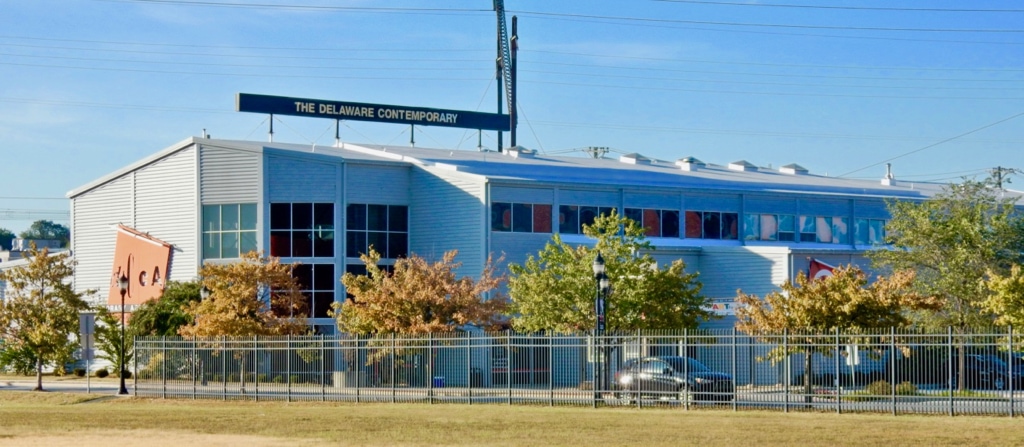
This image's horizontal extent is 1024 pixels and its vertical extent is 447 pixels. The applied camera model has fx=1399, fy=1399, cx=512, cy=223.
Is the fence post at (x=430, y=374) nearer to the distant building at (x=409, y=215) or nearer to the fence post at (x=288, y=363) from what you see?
the fence post at (x=288, y=363)

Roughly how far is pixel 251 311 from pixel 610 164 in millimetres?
34009

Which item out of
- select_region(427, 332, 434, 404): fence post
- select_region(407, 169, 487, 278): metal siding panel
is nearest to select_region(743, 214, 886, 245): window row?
select_region(407, 169, 487, 278): metal siding panel

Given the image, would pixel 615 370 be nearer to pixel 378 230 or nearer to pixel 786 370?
pixel 786 370

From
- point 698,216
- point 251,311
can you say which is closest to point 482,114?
point 698,216

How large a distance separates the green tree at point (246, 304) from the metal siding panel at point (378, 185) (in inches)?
388

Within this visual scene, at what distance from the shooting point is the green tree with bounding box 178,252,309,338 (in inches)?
1982

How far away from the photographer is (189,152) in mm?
65500

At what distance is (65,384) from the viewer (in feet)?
189

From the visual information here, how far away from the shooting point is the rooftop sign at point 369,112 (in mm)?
73438

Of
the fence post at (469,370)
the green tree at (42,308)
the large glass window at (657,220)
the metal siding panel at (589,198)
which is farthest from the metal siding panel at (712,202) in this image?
the fence post at (469,370)

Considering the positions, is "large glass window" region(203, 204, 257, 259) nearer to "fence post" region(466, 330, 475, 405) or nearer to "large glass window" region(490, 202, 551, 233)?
"large glass window" region(490, 202, 551, 233)

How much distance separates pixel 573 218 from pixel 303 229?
12.3m

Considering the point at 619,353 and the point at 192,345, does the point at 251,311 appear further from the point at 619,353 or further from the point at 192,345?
the point at 619,353

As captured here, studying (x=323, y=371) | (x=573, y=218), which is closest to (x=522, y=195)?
(x=573, y=218)
